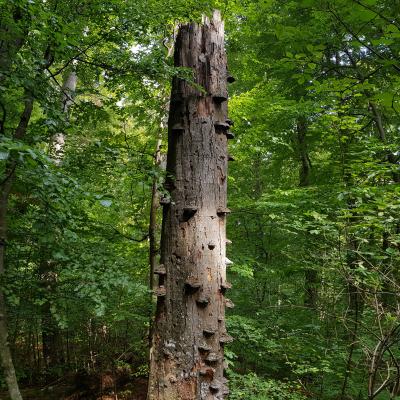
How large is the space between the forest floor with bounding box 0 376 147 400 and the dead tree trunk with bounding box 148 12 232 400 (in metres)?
3.94

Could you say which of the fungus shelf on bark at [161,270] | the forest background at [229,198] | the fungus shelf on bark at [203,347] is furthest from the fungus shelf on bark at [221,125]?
the fungus shelf on bark at [203,347]

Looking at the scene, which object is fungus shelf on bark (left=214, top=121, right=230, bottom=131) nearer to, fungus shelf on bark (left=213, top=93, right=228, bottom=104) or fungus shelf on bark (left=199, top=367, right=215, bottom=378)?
fungus shelf on bark (left=213, top=93, right=228, bottom=104)

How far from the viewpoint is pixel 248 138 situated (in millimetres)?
5941

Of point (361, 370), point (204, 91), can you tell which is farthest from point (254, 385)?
point (204, 91)

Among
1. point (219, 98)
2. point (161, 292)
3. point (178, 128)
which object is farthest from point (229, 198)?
point (161, 292)

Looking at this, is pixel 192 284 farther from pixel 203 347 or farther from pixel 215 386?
pixel 215 386

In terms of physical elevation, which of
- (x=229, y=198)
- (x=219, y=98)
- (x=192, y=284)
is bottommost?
(x=192, y=284)

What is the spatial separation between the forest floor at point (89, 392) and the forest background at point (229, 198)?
2.0 inches

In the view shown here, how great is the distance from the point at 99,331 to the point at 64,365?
1167 mm

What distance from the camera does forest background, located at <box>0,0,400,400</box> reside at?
8.59 ft

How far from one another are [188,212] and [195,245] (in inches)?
9.3

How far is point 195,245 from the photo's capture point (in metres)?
2.42

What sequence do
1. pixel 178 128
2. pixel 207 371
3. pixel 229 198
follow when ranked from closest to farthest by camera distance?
pixel 207 371 → pixel 178 128 → pixel 229 198

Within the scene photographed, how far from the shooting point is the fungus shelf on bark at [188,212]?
2.43 m
